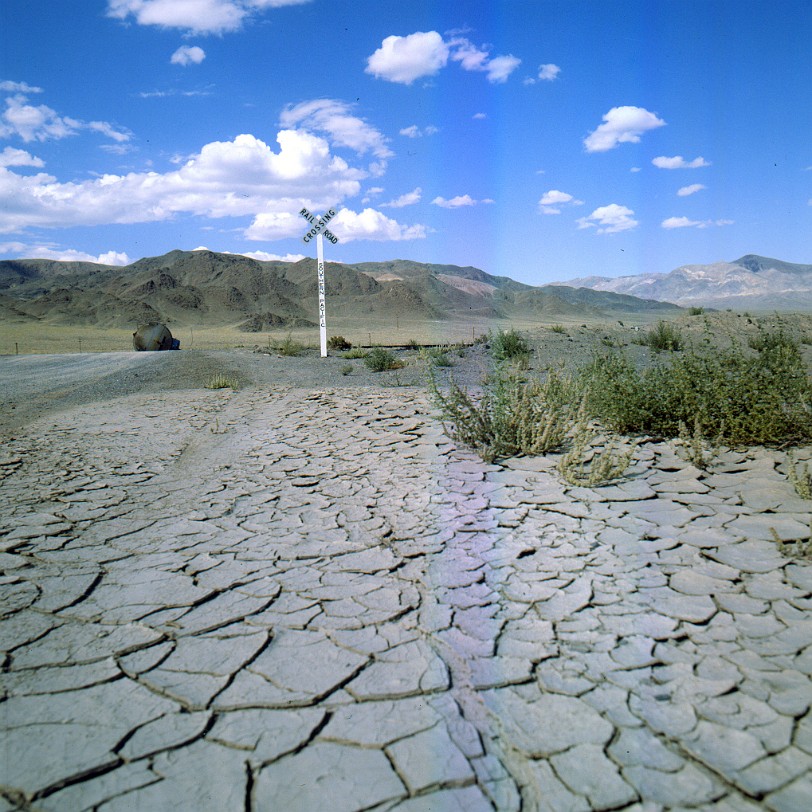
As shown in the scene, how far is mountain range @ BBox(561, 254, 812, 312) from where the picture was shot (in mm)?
127188

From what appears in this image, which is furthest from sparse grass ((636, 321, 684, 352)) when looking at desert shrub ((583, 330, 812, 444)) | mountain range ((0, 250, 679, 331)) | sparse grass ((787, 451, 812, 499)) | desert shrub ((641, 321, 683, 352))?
mountain range ((0, 250, 679, 331))

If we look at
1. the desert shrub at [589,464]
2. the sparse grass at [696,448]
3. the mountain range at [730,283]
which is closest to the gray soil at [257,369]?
the sparse grass at [696,448]

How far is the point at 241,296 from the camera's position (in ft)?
239

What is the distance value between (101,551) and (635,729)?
10.3 feet

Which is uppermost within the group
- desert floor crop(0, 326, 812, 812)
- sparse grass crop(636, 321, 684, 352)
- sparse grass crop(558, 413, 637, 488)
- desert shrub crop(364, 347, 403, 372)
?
sparse grass crop(636, 321, 684, 352)

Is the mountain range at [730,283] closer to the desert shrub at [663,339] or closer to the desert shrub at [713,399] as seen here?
the desert shrub at [663,339]

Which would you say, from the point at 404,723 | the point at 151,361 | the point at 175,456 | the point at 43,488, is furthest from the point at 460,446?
the point at 151,361

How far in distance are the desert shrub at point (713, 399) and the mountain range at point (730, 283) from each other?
11935cm

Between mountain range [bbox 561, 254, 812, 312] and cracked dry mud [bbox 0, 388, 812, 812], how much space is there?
122 meters

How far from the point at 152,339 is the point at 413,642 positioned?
2071cm

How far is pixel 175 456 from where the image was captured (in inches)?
264

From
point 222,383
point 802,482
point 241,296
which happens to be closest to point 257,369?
point 222,383

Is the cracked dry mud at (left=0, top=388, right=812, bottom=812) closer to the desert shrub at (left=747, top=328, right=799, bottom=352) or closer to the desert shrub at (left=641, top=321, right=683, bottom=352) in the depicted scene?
the desert shrub at (left=747, top=328, right=799, bottom=352)

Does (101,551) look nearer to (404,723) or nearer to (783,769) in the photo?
(404,723)
